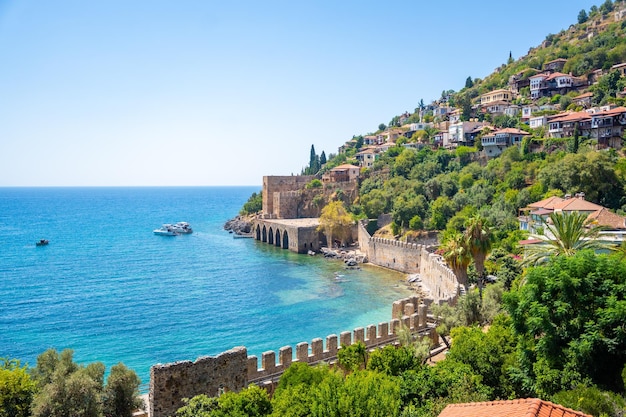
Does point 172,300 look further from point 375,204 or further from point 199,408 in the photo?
point 375,204

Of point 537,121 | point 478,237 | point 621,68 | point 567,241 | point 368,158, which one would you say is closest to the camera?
point 567,241

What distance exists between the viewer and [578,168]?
34344 mm

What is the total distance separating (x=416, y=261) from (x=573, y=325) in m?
28.3

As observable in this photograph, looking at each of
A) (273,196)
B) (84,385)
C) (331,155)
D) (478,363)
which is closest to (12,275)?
(273,196)

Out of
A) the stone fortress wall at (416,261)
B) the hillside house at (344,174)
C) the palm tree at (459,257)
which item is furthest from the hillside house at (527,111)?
the palm tree at (459,257)

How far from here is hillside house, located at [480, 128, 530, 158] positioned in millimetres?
52062

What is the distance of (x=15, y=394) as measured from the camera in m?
10.5

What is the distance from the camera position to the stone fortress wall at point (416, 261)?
89.4 ft

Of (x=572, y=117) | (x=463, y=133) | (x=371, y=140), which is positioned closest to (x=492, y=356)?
(x=572, y=117)

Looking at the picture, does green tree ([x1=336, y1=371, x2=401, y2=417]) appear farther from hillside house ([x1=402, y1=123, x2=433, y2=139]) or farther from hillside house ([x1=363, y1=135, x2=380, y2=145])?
hillside house ([x1=363, y1=135, x2=380, y2=145])

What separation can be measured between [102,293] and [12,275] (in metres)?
13.3

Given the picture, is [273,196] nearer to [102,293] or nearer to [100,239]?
[100,239]

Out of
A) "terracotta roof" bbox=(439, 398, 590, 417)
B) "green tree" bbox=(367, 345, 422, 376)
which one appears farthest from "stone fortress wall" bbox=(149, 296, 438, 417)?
"terracotta roof" bbox=(439, 398, 590, 417)

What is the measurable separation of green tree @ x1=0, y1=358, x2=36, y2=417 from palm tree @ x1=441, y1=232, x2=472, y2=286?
63.7ft
